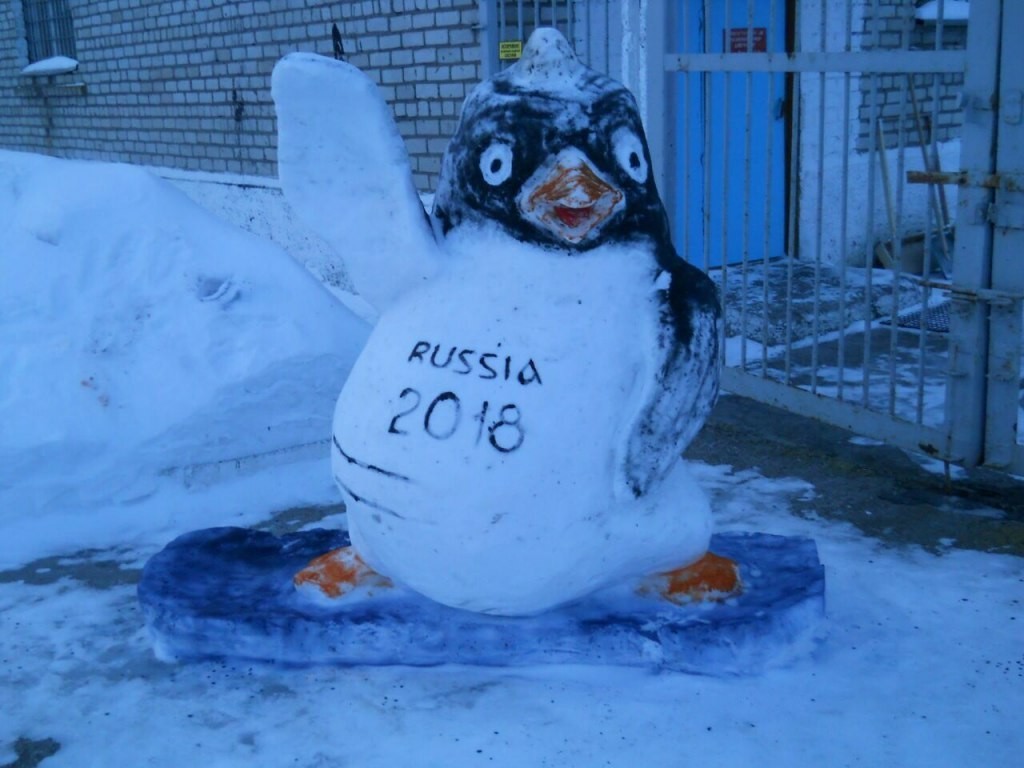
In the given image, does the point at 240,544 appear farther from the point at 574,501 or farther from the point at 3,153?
the point at 3,153

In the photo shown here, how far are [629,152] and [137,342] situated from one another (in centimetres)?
228

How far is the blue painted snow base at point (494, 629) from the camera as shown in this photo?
8.42 feet

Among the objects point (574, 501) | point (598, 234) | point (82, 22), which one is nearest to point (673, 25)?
point (598, 234)

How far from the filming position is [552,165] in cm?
239

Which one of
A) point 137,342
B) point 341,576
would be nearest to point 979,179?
point 341,576

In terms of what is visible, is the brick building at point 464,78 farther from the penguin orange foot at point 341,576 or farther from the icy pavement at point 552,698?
the penguin orange foot at point 341,576

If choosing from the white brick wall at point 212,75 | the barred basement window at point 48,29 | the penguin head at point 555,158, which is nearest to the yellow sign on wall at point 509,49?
the white brick wall at point 212,75

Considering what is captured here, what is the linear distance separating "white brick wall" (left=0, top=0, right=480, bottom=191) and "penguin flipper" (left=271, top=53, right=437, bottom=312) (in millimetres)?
4078

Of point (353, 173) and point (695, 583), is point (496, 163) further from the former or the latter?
point (695, 583)

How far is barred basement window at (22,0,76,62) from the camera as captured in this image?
11.8m

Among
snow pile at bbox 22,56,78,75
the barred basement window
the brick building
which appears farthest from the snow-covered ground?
the barred basement window

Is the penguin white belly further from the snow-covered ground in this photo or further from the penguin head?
the snow-covered ground

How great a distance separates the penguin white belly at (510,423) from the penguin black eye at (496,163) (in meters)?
0.14

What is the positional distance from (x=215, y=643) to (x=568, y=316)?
117 centimetres
